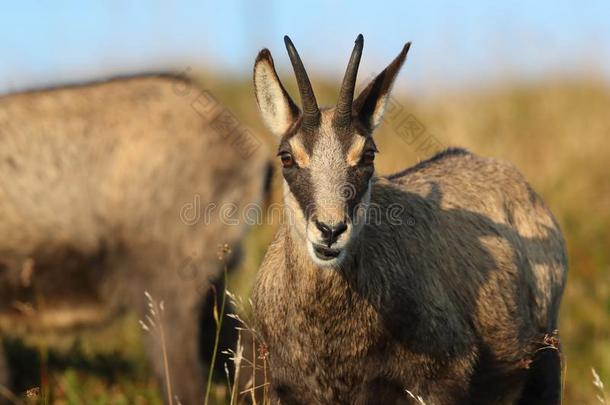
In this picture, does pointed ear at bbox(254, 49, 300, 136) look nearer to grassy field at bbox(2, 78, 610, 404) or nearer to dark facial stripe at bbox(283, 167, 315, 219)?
dark facial stripe at bbox(283, 167, 315, 219)

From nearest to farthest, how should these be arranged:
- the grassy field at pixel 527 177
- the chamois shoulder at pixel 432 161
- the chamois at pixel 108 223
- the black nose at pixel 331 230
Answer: the black nose at pixel 331 230, the chamois shoulder at pixel 432 161, the chamois at pixel 108 223, the grassy field at pixel 527 177

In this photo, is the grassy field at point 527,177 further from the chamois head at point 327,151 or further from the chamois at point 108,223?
the chamois head at point 327,151

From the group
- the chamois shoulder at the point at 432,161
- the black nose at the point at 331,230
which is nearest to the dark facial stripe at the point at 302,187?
the black nose at the point at 331,230

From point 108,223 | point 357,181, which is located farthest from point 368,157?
point 108,223

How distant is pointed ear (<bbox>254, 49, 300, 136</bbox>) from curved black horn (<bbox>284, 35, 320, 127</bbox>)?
0.18 m

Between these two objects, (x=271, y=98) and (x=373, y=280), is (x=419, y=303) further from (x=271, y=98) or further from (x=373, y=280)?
(x=271, y=98)

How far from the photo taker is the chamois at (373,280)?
13.6 feet

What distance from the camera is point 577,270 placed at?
9.47 metres

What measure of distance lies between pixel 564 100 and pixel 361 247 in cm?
923

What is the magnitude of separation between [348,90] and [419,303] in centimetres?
105

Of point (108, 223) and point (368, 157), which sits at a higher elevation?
point (368, 157)

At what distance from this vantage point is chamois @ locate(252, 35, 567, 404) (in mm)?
4160

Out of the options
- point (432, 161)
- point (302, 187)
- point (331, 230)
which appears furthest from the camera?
point (432, 161)

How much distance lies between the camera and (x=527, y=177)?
11211 millimetres
